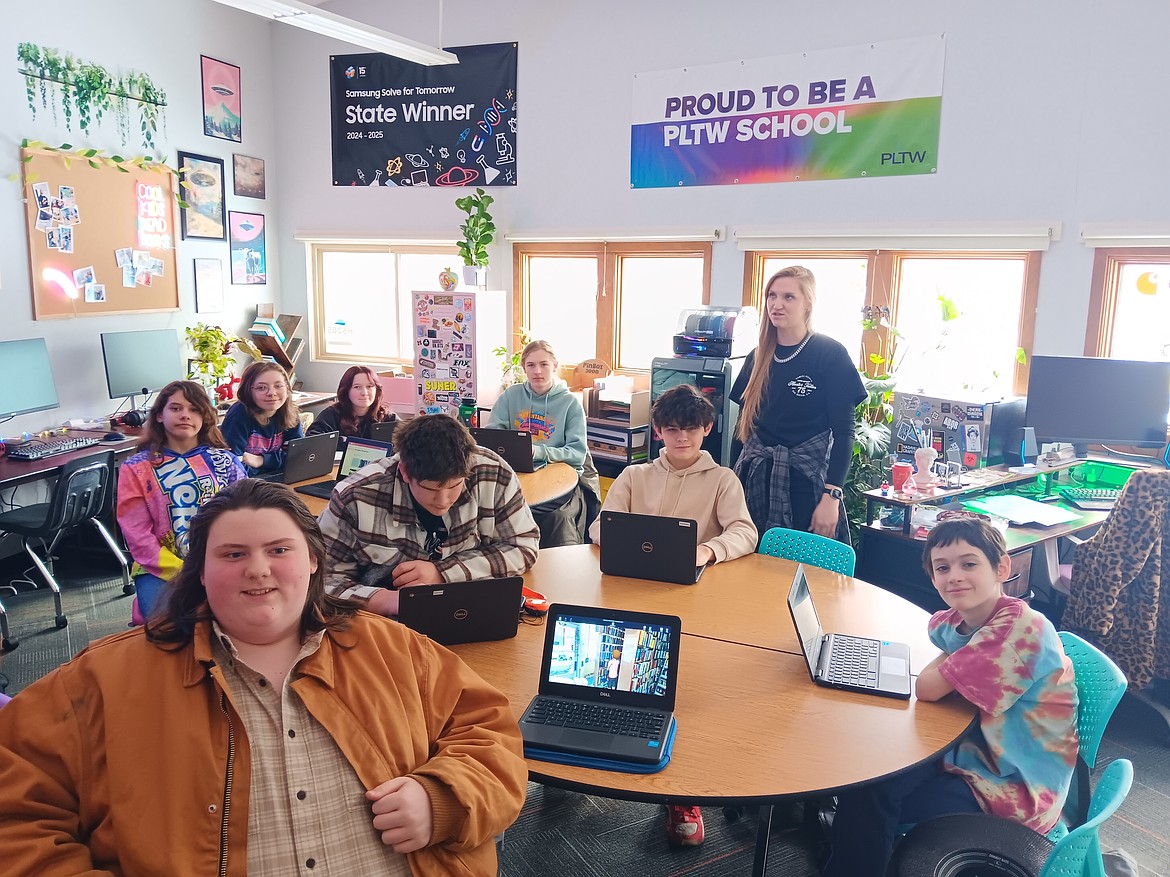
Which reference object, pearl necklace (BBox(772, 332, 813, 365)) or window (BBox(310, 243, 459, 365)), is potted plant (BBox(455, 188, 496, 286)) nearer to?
window (BBox(310, 243, 459, 365))

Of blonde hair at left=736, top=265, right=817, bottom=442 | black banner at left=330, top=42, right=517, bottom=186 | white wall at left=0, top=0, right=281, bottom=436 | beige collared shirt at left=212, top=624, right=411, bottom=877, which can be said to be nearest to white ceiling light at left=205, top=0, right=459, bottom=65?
black banner at left=330, top=42, right=517, bottom=186

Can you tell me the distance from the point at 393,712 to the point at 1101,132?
4.45 metres

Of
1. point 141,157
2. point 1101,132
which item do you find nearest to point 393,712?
point 1101,132

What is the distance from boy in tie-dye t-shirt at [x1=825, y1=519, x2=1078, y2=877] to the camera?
194 centimetres

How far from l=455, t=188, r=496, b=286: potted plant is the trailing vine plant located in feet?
7.10

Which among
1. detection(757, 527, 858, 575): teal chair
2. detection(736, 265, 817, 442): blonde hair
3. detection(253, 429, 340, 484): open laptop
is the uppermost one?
detection(736, 265, 817, 442): blonde hair

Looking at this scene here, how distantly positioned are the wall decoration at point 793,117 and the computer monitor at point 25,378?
12.5 ft

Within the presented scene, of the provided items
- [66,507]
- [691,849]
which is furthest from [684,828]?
[66,507]

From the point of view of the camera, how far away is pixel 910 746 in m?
1.86

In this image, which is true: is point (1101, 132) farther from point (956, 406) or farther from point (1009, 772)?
point (1009, 772)

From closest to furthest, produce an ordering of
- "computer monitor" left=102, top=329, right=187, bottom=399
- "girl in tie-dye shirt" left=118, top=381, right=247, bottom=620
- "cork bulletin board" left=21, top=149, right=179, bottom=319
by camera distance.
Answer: "girl in tie-dye shirt" left=118, top=381, right=247, bottom=620 < "cork bulletin board" left=21, top=149, right=179, bottom=319 < "computer monitor" left=102, top=329, right=187, bottom=399

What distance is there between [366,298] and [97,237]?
2.10 meters

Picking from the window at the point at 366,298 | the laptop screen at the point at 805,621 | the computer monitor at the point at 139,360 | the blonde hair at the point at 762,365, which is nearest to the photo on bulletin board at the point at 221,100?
the window at the point at 366,298

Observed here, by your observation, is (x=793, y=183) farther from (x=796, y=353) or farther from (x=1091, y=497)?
(x=1091, y=497)
